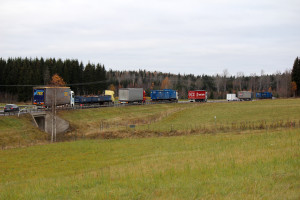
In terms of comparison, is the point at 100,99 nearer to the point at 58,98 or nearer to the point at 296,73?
the point at 58,98

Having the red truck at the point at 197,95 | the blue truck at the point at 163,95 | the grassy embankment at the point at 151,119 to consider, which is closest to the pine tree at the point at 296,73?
the red truck at the point at 197,95

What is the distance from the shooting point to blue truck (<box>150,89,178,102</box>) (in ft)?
297

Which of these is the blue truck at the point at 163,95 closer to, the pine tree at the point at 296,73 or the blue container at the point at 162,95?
the blue container at the point at 162,95

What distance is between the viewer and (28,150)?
29.6 m

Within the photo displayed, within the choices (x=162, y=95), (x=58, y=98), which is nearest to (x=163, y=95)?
(x=162, y=95)

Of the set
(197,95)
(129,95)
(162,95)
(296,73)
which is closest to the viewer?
(129,95)

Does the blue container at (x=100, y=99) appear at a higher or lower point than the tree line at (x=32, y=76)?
lower

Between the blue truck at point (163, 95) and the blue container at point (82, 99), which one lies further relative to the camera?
the blue truck at point (163, 95)

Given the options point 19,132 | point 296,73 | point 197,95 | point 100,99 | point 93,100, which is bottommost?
point 19,132

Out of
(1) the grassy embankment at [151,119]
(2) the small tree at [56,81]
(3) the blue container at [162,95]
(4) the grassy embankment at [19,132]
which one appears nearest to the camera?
(4) the grassy embankment at [19,132]

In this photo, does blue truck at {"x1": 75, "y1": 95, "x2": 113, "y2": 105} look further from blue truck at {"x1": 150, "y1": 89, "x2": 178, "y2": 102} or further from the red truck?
the red truck

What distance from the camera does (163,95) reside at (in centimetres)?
9112

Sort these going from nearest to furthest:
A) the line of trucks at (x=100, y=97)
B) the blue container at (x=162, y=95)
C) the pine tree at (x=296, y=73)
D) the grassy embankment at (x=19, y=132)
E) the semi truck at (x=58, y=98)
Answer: the grassy embankment at (x=19, y=132) → the semi truck at (x=58, y=98) → the line of trucks at (x=100, y=97) → the blue container at (x=162, y=95) → the pine tree at (x=296, y=73)

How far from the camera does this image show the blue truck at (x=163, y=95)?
90438mm
